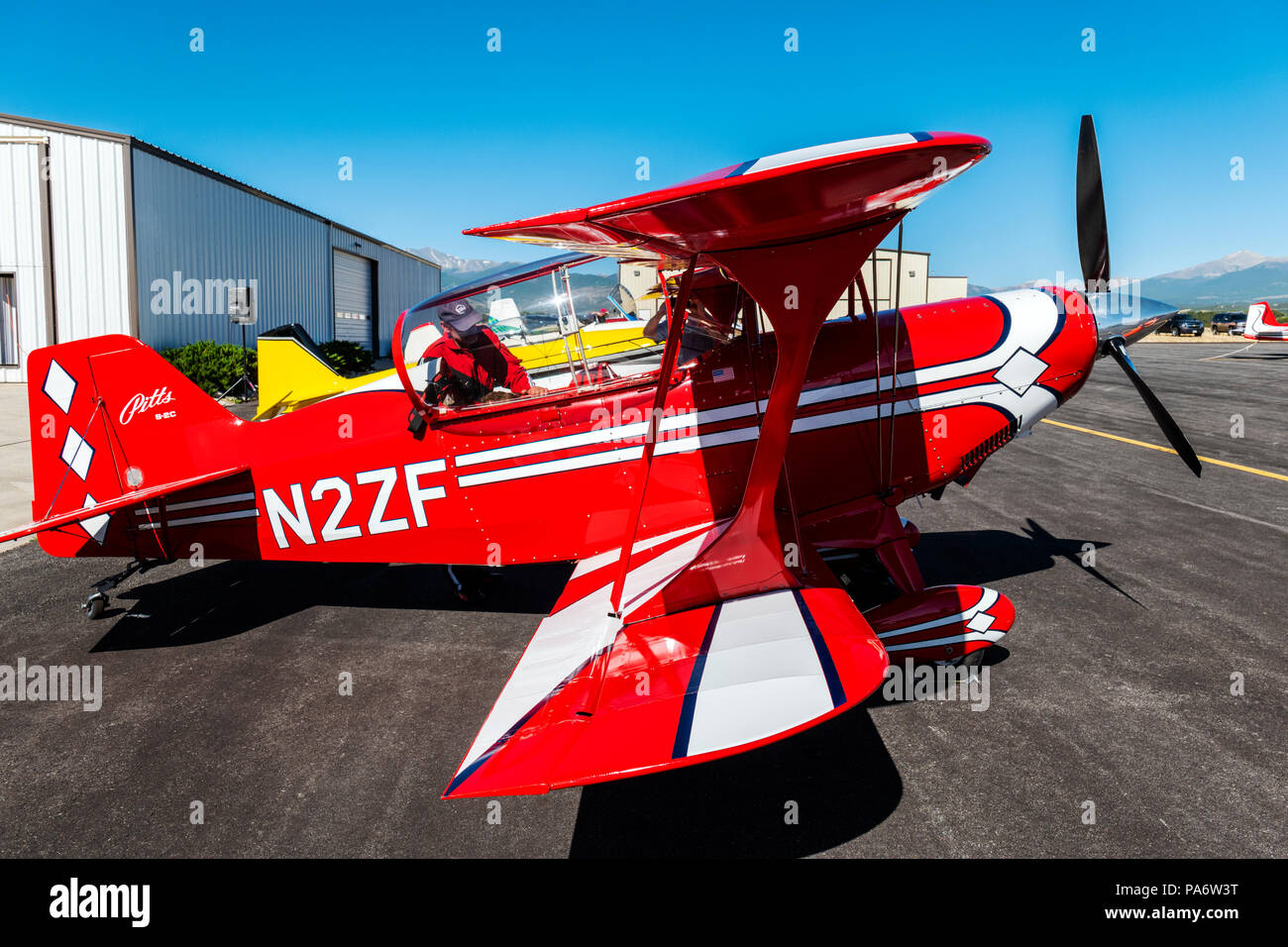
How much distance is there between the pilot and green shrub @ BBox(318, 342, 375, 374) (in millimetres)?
22171

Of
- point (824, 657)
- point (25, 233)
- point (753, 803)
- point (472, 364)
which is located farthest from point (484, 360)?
point (25, 233)

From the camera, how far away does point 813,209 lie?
10.8ft

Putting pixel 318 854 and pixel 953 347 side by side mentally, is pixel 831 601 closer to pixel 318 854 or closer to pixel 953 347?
pixel 953 347

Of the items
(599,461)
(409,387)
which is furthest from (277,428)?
(599,461)

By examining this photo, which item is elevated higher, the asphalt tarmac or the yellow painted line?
the yellow painted line

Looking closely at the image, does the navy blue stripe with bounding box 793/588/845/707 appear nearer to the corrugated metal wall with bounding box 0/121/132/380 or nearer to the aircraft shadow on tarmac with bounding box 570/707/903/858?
the aircraft shadow on tarmac with bounding box 570/707/903/858

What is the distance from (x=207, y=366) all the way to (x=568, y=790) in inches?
789

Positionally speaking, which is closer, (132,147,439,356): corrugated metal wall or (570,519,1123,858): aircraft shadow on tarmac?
(570,519,1123,858): aircraft shadow on tarmac

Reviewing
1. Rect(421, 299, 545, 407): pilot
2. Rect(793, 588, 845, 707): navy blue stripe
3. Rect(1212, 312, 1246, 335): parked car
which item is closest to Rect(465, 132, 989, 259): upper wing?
Rect(421, 299, 545, 407): pilot

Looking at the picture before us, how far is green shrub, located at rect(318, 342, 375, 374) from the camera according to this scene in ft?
85.2

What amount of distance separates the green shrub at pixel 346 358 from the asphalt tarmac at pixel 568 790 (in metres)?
19.4

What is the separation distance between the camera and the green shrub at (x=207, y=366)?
19547mm
